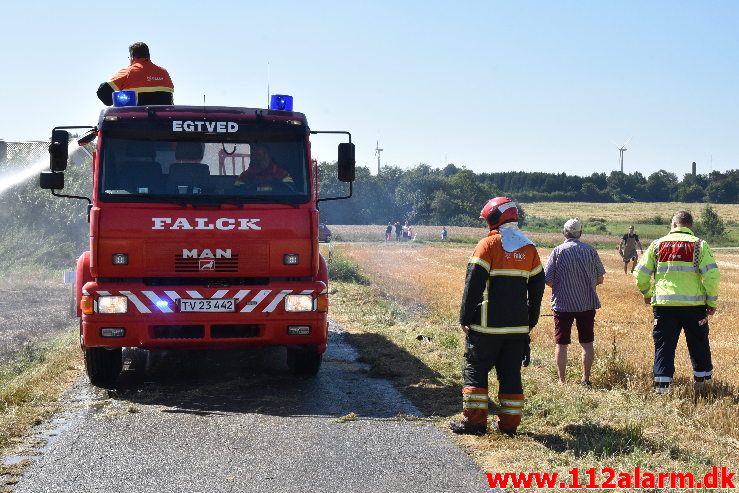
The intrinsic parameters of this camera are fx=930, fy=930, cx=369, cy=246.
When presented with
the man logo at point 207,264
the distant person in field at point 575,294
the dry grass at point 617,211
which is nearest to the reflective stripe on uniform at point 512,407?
the distant person in field at point 575,294

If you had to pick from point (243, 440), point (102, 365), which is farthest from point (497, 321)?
point (102, 365)

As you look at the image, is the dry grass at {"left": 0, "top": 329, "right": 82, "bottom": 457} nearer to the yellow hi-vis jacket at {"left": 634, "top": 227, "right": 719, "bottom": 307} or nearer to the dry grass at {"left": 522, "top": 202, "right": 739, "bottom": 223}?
the yellow hi-vis jacket at {"left": 634, "top": 227, "right": 719, "bottom": 307}

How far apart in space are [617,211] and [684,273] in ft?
369

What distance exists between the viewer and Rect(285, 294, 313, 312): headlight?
8750 mm

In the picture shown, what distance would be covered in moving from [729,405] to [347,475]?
381 centimetres

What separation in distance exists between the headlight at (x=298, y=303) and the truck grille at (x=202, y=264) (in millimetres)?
630

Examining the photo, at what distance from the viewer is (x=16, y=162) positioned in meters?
46.4

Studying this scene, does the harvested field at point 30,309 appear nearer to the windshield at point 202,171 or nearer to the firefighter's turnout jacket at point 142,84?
the firefighter's turnout jacket at point 142,84

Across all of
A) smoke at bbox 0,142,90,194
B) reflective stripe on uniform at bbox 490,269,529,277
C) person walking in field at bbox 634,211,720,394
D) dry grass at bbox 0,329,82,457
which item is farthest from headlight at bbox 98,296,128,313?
smoke at bbox 0,142,90,194

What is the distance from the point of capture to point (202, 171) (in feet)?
29.0

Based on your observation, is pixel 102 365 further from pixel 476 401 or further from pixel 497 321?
pixel 497 321

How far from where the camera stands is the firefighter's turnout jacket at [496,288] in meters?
7.02

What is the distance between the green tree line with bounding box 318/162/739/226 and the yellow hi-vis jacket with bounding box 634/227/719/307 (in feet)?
128

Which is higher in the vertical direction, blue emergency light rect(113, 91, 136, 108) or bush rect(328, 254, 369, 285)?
blue emergency light rect(113, 91, 136, 108)
